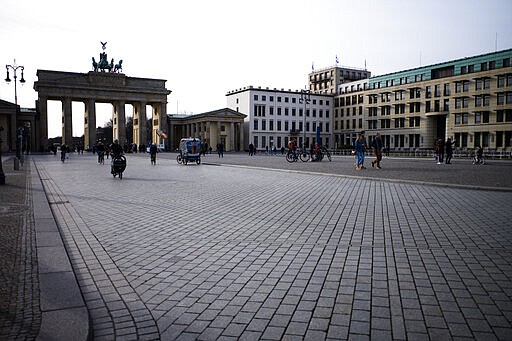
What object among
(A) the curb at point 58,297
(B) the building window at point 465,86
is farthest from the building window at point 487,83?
(A) the curb at point 58,297

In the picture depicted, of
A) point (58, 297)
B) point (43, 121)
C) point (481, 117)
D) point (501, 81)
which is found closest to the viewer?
point (58, 297)

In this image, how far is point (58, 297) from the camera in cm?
393

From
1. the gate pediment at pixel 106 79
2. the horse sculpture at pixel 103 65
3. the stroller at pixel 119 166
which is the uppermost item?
the horse sculpture at pixel 103 65

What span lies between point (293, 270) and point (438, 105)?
85.1 meters

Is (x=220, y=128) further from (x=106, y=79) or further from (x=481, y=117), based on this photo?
(x=481, y=117)

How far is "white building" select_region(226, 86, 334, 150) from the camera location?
327 feet

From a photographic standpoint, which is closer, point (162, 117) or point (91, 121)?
point (91, 121)

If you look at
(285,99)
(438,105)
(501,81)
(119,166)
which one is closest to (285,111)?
(285,99)

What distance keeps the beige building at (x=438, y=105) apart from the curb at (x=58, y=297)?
70216 millimetres

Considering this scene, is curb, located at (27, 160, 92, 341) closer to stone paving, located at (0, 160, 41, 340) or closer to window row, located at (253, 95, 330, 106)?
stone paving, located at (0, 160, 41, 340)

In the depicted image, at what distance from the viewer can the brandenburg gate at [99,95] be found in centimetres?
7944

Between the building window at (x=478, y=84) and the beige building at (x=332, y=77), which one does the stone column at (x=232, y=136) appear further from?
the building window at (x=478, y=84)

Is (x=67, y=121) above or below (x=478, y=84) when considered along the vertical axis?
below

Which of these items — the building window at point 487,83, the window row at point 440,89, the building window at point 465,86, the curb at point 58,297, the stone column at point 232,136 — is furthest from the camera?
the stone column at point 232,136
